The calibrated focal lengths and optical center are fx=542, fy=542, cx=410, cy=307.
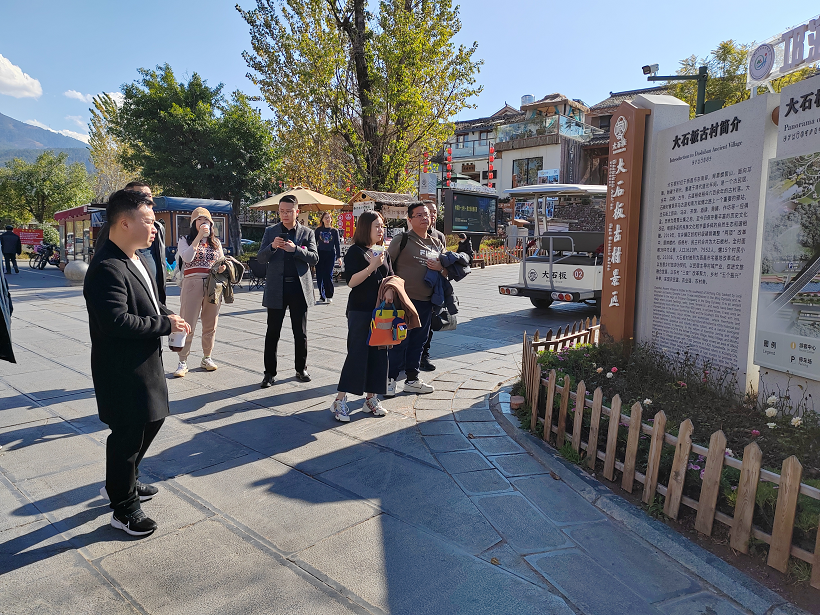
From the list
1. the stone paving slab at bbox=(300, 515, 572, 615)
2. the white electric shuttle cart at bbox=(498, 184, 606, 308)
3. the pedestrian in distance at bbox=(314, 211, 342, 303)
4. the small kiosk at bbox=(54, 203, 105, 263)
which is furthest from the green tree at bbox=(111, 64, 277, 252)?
the stone paving slab at bbox=(300, 515, 572, 615)

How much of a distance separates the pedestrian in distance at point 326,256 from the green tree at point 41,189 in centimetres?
3576

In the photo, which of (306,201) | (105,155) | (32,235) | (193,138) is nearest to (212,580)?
(306,201)

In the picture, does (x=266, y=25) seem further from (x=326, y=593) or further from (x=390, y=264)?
(x=326, y=593)

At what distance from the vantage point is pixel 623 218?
5293mm

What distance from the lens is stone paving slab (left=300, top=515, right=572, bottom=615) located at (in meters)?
2.33

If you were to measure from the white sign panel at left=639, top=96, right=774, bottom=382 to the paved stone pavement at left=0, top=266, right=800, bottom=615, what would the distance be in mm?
1810

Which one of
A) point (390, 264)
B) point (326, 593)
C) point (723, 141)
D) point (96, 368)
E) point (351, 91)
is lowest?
point (326, 593)

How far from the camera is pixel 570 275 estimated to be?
32.4ft

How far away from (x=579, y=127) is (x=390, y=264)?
3099 centimetres

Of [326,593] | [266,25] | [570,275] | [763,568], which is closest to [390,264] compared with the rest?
[326,593]

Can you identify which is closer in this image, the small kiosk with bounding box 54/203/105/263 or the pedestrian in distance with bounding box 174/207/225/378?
the pedestrian in distance with bounding box 174/207/225/378

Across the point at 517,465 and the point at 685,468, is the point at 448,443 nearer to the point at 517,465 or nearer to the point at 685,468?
the point at 517,465

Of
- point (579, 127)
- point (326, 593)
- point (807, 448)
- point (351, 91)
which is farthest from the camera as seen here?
point (579, 127)

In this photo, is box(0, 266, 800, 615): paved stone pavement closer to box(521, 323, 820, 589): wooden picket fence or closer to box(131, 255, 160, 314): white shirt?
box(521, 323, 820, 589): wooden picket fence
